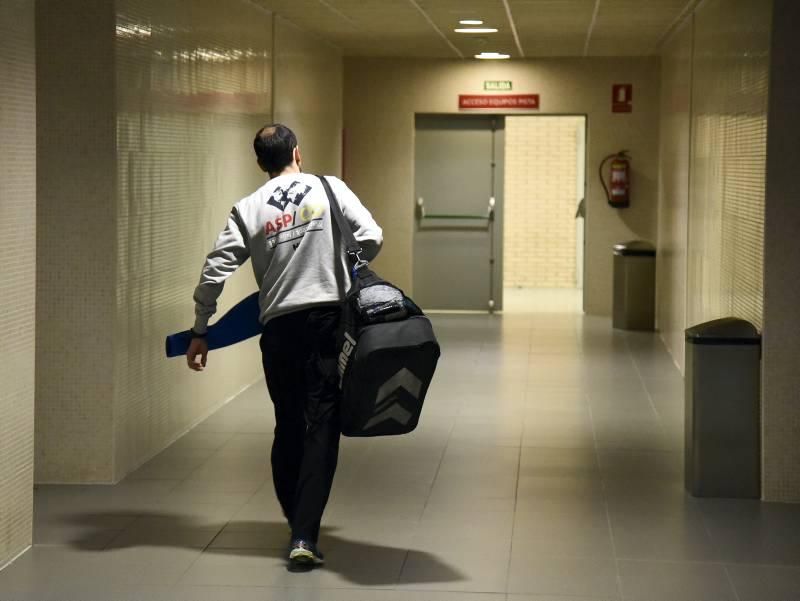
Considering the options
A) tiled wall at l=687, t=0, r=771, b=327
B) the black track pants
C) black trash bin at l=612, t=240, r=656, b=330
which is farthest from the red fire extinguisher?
the black track pants

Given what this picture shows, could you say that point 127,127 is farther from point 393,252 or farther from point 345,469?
point 393,252

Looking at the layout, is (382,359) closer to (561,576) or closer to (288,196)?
(288,196)

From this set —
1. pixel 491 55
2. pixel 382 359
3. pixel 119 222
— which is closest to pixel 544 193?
pixel 491 55

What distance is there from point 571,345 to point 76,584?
7.61m

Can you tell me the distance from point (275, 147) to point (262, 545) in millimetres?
1558

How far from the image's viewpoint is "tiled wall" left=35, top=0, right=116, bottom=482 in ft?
19.5

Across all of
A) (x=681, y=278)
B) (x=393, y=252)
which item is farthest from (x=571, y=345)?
(x=393, y=252)

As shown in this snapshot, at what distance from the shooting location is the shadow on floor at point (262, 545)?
4703 mm

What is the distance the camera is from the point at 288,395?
4.82 metres

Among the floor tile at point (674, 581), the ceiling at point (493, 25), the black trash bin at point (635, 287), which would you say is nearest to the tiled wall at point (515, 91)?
the ceiling at point (493, 25)

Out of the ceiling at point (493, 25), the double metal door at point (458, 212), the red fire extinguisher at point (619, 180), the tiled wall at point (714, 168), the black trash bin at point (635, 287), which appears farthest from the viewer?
the double metal door at point (458, 212)

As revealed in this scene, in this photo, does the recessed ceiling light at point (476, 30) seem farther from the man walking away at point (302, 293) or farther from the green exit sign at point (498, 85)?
the man walking away at point (302, 293)

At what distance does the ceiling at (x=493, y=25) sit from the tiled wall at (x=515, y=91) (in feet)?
0.98

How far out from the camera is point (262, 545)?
200 inches
